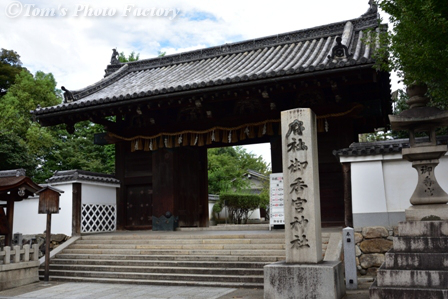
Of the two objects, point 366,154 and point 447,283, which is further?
point 366,154

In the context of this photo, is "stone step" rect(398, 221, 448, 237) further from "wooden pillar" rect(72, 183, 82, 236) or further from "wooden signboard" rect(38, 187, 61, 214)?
"wooden pillar" rect(72, 183, 82, 236)

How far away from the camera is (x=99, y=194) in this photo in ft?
46.0

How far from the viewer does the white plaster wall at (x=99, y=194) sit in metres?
13.4

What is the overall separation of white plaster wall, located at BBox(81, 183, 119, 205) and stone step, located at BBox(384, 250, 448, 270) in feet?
33.2

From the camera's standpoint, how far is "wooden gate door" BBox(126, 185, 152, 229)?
572 inches

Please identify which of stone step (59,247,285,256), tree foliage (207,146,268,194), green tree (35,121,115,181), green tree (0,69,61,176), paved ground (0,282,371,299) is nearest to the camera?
paved ground (0,282,371,299)

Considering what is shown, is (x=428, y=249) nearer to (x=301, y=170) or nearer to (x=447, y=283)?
(x=447, y=283)

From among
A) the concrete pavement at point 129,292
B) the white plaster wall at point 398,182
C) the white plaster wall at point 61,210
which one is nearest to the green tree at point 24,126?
the white plaster wall at point 61,210

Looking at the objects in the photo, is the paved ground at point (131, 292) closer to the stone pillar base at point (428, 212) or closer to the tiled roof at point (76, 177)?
the stone pillar base at point (428, 212)

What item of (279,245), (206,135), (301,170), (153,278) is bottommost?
(153,278)

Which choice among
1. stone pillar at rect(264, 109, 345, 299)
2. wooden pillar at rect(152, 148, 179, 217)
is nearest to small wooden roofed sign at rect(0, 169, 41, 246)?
wooden pillar at rect(152, 148, 179, 217)

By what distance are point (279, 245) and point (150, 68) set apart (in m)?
11.0

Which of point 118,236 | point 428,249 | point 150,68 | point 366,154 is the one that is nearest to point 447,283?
point 428,249

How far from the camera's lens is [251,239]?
33.8 feet
